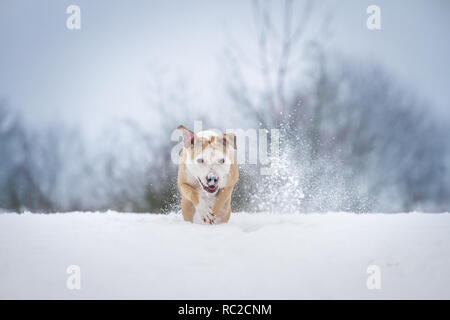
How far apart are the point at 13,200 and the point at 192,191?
1124 centimetres

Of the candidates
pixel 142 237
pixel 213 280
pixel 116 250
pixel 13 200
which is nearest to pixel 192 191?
pixel 142 237

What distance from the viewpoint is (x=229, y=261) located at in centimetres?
331

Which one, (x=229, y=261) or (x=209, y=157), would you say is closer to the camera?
(x=229, y=261)

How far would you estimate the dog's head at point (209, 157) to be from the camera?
17.1ft

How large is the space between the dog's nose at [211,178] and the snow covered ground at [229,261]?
0.68m

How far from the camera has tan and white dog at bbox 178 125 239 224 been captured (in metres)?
5.23

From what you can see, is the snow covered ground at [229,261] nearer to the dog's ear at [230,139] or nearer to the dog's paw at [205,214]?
the dog's paw at [205,214]

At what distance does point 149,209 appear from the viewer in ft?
40.0

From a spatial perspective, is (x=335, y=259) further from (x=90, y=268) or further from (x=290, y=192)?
(x=290, y=192)

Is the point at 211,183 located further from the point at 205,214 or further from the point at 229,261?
the point at 229,261

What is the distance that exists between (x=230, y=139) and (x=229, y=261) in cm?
255
